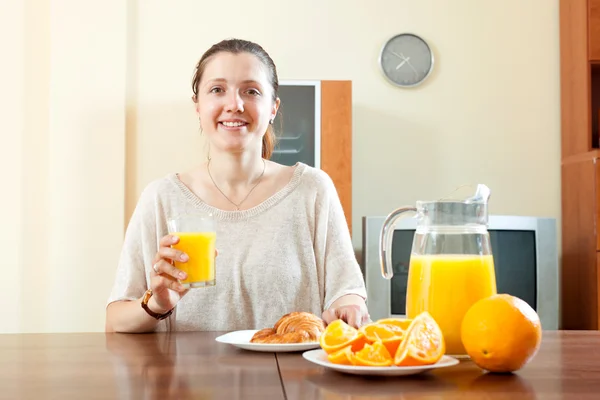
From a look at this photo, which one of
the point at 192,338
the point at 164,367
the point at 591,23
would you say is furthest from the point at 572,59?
the point at 164,367

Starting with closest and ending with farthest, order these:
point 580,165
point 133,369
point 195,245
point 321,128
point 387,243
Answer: point 133,369 < point 387,243 < point 195,245 < point 321,128 < point 580,165

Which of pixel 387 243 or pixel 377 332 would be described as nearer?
pixel 377 332

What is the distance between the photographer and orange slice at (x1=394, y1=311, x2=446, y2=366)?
1036mm

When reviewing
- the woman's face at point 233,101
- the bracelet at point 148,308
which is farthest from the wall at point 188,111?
the bracelet at point 148,308

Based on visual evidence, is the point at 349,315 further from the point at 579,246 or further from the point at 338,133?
the point at 579,246

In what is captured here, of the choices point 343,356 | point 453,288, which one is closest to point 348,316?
point 453,288

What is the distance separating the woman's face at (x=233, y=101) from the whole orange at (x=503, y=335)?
111cm

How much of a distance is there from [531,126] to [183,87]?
181 cm

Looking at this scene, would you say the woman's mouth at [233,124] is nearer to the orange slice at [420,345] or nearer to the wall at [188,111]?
the orange slice at [420,345]

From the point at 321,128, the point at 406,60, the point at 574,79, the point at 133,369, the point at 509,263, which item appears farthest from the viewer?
the point at 406,60

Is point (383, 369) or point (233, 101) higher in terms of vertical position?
point (233, 101)

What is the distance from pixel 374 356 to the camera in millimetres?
1053

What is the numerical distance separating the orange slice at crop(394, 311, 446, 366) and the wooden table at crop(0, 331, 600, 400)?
0.03 meters

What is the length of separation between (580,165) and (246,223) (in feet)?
7.51
